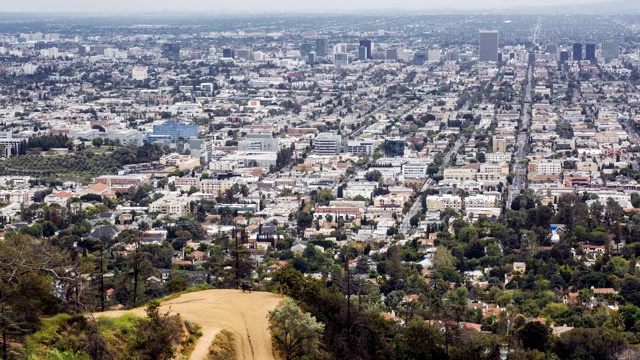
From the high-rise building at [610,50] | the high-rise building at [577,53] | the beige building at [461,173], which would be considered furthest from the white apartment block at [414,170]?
the high-rise building at [610,50]

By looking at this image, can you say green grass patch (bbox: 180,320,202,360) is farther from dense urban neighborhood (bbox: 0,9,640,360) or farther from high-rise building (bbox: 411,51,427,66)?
high-rise building (bbox: 411,51,427,66)

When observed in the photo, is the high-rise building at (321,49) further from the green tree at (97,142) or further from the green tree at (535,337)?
the green tree at (535,337)

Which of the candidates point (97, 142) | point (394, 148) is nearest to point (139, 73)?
point (97, 142)

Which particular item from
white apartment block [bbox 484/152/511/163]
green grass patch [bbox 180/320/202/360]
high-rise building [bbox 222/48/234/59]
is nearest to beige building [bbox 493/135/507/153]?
white apartment block [bbox 484/152/511/163]

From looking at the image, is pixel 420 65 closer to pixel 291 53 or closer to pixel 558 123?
pixel 291 53

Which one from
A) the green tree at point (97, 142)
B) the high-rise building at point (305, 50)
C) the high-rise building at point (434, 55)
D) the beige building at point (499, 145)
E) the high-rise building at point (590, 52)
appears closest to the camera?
the beige building at point (499, 145)

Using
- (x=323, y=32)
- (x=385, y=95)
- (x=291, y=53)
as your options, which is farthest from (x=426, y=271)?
(x=323, y=32)
